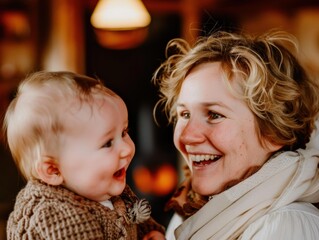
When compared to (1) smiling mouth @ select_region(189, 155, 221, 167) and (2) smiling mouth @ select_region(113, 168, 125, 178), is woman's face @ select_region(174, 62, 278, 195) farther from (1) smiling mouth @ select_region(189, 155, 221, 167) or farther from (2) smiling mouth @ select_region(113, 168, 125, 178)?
(2) smiling mouth @ select_region(113, 168, 125, 178)

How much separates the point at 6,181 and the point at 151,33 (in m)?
2.13

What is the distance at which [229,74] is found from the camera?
1628 millimetres

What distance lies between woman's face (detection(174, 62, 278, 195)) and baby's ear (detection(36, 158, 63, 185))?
1.56ft

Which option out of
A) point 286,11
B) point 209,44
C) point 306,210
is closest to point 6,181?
point 286,11

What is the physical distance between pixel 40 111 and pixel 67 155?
127 millimetres

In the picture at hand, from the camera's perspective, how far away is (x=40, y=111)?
1298mm

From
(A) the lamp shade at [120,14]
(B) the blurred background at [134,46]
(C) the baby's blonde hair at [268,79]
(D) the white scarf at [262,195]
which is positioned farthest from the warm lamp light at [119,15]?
(D) the white scarf at [262,195]

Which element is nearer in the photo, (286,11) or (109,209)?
(109,209)

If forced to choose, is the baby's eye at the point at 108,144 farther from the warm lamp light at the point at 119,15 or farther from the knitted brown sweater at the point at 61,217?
the warm lamp light at the point at 119,15

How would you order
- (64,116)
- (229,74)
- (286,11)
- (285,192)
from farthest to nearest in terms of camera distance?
1. (286,11)
2. (229,74)
3. (285,192)
4. (64,116)

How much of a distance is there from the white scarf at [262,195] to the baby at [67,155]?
0.29m

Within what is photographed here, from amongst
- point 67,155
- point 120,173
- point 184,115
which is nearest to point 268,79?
point 184,115

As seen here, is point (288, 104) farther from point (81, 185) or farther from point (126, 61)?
point (126, 61)

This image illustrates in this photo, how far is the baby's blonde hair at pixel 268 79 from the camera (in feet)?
5.29
